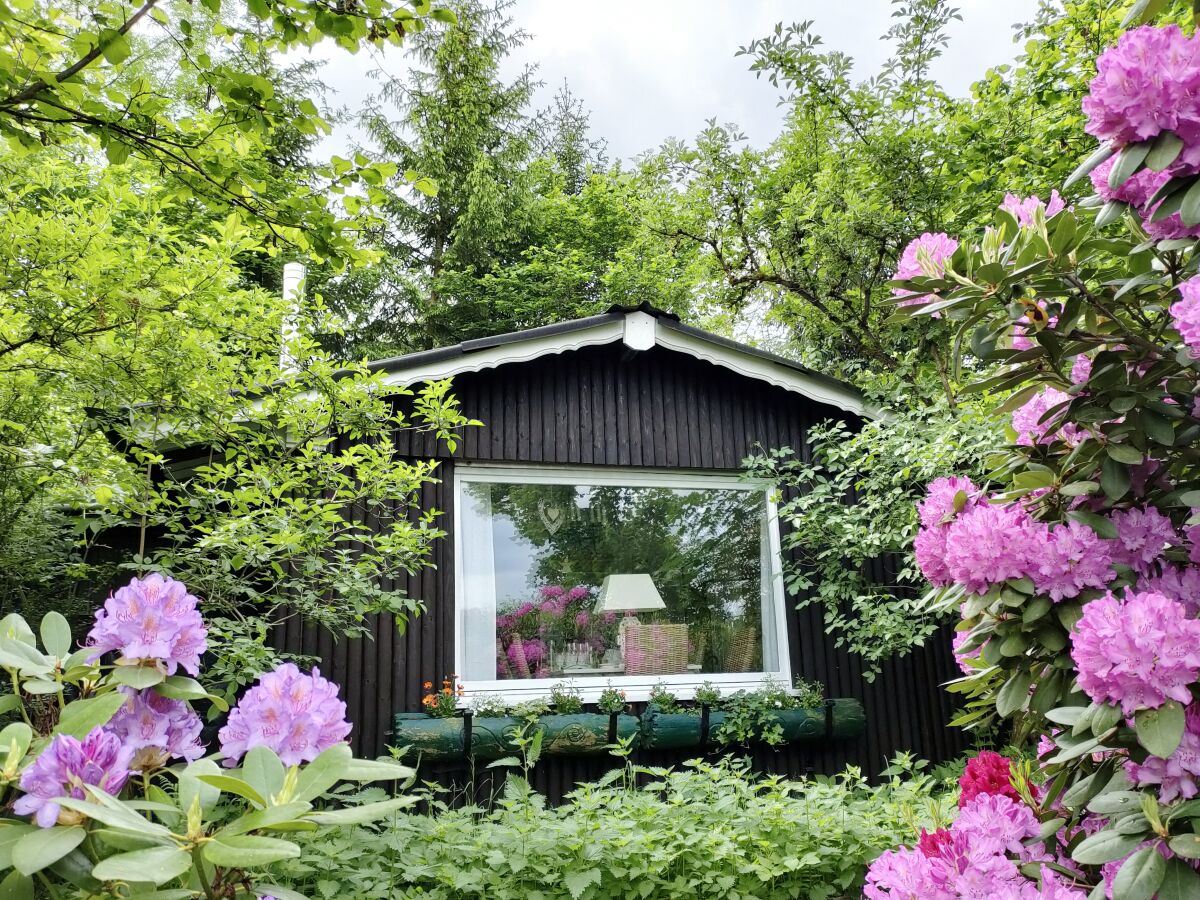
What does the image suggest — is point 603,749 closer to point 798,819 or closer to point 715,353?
point 798,819

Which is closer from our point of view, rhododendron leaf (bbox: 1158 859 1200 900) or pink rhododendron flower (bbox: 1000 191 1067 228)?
rhododendron leaf (bbox: 1158 859 1200 900)

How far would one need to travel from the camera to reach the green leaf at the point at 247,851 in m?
0.81

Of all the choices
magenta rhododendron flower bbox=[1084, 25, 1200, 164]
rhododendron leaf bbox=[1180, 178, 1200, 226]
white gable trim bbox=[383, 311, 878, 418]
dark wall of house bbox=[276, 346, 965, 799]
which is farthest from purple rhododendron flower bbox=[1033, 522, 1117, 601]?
dark wall of house bbox=[276, 346, 965, 799]

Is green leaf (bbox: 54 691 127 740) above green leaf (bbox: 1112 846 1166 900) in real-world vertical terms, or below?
above

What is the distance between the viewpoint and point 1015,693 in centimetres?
150

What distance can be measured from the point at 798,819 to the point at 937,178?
287 inches

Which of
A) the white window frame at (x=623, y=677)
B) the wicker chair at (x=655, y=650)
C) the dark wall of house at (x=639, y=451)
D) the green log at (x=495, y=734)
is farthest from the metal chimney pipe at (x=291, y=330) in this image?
the wicker chair at (x=655, y=650)

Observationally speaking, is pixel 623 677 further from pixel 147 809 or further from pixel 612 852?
pixel 147 809

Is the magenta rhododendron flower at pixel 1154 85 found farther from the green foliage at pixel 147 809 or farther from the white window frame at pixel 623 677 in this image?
the white window frame at pixel 623 677

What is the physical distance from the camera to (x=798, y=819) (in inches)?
116

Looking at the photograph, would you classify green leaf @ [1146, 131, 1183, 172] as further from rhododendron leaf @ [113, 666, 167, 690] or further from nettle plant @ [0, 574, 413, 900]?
rhododendron leaf @ [113, 666, 167, 690]

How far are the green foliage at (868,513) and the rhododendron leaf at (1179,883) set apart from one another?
4031 mm

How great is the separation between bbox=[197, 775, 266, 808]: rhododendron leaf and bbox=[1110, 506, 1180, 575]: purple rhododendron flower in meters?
1.38

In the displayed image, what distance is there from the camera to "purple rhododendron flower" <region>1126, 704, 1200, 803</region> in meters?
1.18
